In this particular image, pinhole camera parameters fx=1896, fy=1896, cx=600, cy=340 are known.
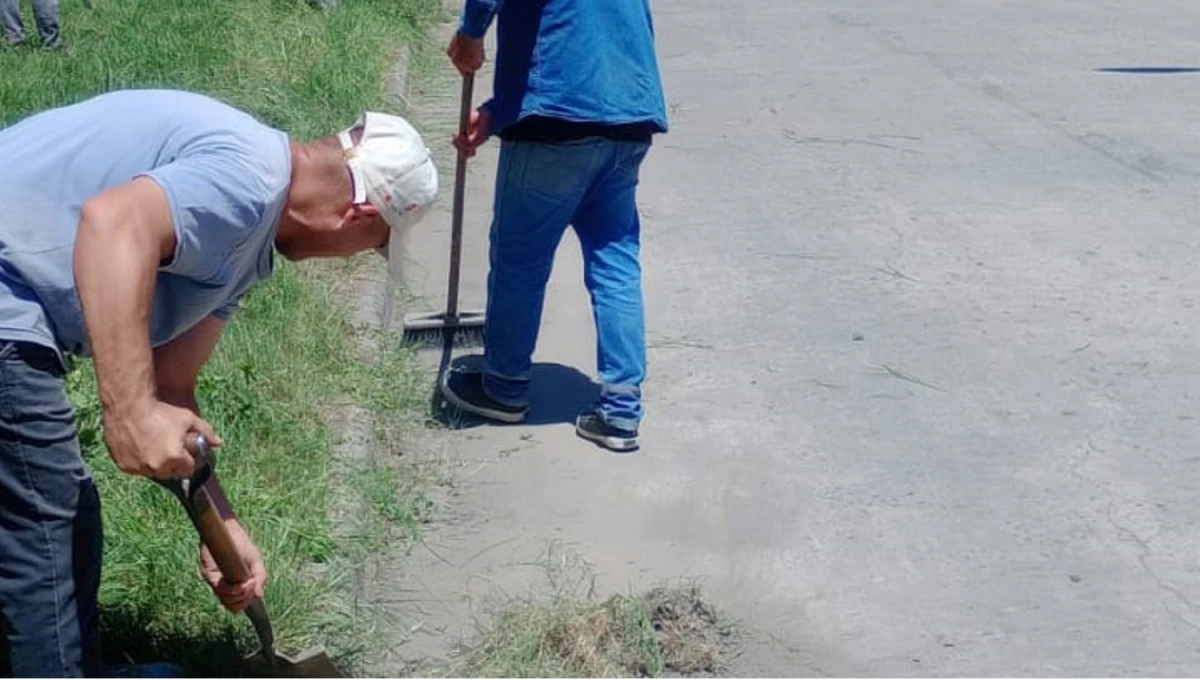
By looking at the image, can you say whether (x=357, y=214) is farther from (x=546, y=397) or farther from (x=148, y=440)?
(x=546, y=397)

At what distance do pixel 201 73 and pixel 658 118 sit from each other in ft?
15.0

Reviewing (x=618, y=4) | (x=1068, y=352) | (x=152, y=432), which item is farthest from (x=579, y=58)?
(x=152, y=432)

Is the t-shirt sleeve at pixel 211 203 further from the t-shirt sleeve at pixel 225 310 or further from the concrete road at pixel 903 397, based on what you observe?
the concrete road at pixel 903 397

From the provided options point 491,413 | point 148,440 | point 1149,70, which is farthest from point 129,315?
point 1149,70

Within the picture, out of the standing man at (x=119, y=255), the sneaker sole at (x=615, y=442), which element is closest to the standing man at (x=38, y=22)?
the sneaker sole at (x=615, y=442)

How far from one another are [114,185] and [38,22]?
338 inches

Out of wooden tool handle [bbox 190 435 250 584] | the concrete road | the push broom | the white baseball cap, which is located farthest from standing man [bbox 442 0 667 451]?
wooden tool handle [bbox 190 435 250 584]

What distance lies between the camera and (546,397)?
6242mm

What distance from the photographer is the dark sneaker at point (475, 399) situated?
5.97 meters

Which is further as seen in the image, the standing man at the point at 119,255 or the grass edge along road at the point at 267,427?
the grass edge along road at the point at 267,427

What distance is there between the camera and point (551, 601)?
4.71 metres

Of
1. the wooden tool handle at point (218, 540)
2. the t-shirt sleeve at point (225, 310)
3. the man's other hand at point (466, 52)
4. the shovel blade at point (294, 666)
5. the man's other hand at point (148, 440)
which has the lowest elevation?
the shovel blade at point (294, 666)

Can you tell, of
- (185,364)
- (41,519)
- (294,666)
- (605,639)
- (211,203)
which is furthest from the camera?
(605,639)

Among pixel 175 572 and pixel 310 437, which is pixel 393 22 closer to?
pixel 310 437
